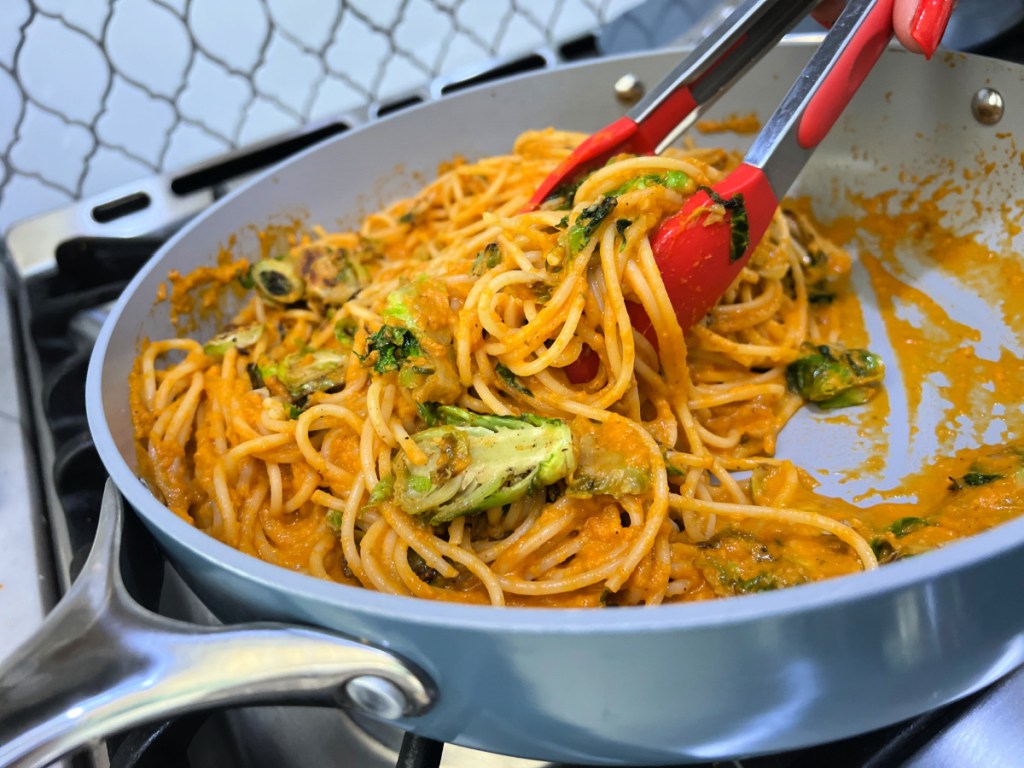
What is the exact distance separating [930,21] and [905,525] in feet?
3.56

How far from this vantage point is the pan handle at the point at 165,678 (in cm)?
98

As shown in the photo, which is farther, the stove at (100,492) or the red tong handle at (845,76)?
the red tong handle at (845,76)

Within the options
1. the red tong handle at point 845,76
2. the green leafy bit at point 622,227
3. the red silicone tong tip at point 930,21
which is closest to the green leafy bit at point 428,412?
the green leafy bit at point 622,227

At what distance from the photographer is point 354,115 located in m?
2.79

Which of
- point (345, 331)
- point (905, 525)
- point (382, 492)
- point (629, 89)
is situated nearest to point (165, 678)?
point (382, 492)

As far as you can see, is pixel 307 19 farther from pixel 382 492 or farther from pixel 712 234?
pixel 382 492

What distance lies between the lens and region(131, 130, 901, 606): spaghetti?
1507mm

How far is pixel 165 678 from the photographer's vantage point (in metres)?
1.01

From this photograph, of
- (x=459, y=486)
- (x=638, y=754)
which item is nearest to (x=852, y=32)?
(x=459, y=486)

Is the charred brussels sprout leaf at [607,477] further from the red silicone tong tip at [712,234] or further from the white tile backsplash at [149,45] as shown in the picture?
the white tile backsplash at [149,45]

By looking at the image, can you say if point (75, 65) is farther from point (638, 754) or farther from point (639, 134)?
point (638, 754)

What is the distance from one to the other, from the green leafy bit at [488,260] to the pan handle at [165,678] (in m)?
0.97


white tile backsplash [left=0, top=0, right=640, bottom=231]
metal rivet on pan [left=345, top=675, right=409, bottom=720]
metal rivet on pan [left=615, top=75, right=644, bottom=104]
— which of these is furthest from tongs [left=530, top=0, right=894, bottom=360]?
white tile backsplash [left=0, top=0, right=640, bottom=231]

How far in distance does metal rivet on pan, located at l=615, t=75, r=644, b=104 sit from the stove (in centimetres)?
67
